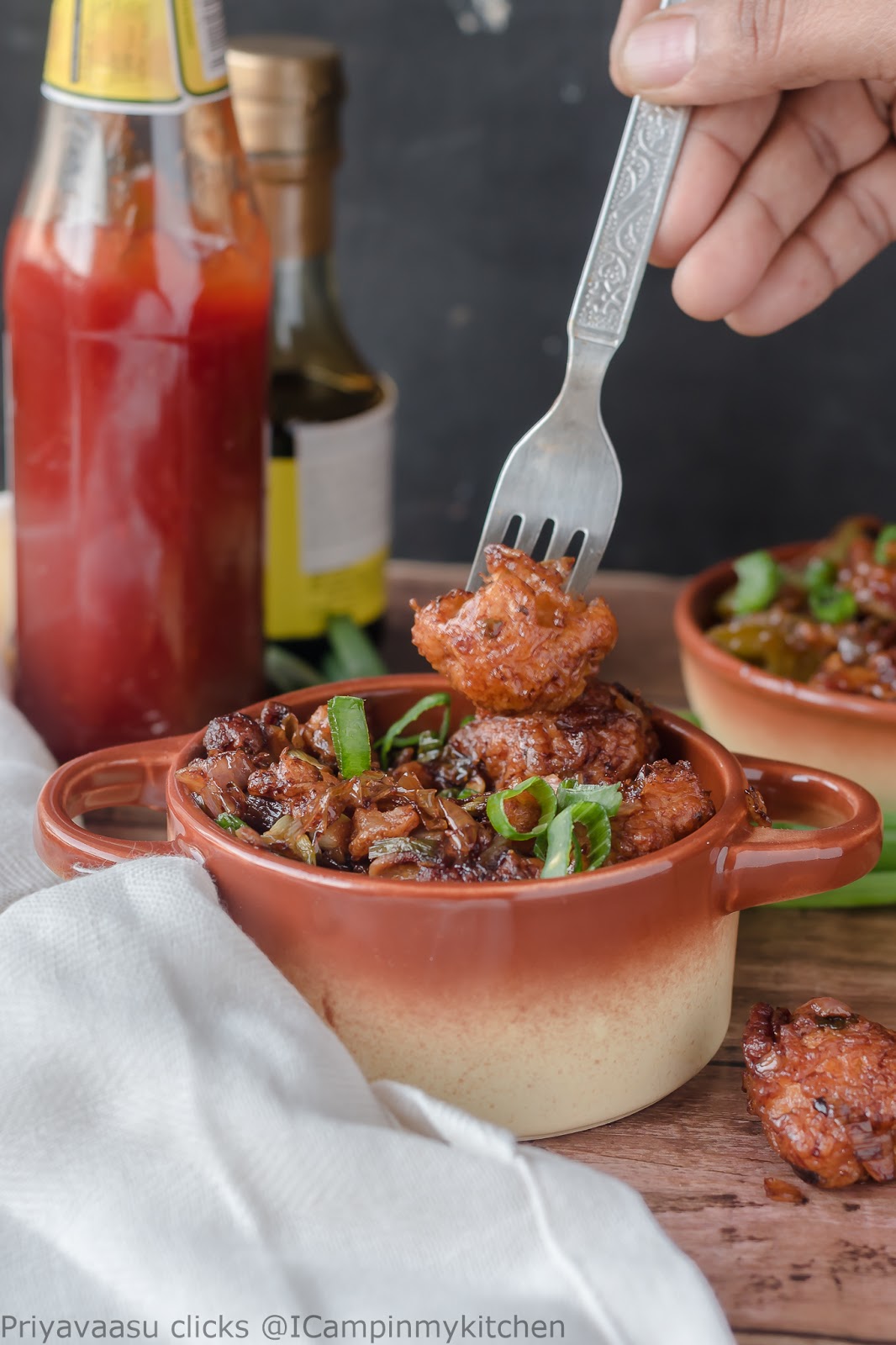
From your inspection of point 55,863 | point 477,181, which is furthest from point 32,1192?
point 477,181

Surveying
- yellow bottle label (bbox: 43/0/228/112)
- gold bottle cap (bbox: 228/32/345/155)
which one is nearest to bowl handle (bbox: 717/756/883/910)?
yellow bottle label (bbox: 43/0/228/112)

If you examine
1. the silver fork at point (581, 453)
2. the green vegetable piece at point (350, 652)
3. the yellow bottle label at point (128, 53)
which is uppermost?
the yellow bottle label at point (128, 53)

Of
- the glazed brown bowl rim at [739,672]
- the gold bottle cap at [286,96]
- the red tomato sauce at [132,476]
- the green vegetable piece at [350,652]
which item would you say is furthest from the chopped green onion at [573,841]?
the gold bottle cap at [286,96]

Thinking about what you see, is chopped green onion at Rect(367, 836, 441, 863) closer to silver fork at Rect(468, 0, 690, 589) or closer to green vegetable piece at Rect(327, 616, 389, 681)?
silver fork at Rect(468, 0, 690, 589)

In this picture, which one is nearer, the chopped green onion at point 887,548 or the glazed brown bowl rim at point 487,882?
the glazed brown bowl rim at point 487,882

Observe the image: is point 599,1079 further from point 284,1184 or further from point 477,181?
point 477,181

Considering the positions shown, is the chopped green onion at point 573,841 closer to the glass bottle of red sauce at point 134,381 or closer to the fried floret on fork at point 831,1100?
the fried floret on fork at point 831,1100

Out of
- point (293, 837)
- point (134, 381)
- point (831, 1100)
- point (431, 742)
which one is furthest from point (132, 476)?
point (831, 1100)
